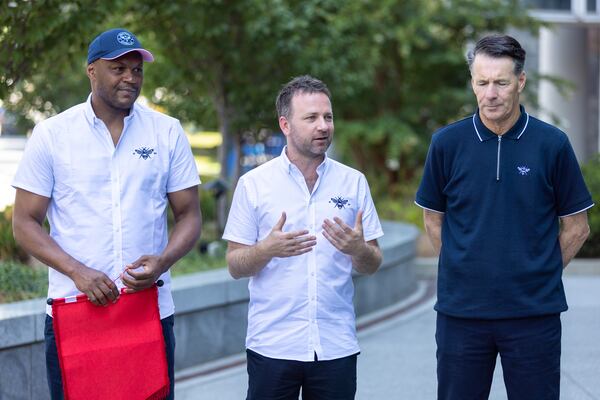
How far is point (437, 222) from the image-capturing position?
4.36m

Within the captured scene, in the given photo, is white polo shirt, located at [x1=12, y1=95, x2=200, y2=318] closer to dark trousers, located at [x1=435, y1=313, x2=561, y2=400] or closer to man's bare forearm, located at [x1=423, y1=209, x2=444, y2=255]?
man's bare forearm, located at [x1=423, y1=209, x2=444, y2=255]

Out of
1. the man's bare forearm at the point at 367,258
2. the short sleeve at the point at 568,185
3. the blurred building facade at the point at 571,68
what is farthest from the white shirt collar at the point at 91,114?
the blurred building facade at the point at 571,68

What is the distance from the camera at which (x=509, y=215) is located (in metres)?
4.04

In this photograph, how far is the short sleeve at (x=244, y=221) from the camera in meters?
4.27

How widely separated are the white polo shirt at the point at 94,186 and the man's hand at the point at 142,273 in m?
0.07

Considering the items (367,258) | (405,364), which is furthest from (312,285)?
(405,364)

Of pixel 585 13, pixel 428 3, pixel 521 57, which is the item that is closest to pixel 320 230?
pixel 521 57

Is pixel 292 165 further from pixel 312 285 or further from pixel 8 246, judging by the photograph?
pixel 8 246

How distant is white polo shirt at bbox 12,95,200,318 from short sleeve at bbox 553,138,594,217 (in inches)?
62.6

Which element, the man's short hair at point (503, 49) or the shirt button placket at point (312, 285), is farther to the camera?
the shirt button placket at point (312, 285)

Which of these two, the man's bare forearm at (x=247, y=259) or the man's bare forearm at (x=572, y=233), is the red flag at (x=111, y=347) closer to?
the man's bare forearm at (x=247, y=259)

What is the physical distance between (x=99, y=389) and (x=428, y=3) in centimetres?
1498

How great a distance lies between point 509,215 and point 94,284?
1639 mm

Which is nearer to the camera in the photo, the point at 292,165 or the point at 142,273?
the point at 142,273
